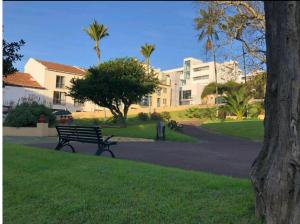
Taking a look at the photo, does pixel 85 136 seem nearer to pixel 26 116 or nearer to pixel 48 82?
pixel 26 116

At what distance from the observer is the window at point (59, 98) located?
62.2 meters

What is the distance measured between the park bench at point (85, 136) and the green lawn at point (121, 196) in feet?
9.45

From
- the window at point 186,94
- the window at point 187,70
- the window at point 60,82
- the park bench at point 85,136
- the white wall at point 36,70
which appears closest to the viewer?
the park bench at point 85,136

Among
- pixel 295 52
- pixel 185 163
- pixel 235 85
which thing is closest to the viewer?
pixel 295 52

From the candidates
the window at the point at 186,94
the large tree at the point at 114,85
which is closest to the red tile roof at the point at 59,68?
the window at the point at 186,94

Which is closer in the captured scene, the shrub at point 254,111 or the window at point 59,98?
the shrub at point 254,111

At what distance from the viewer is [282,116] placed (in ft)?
12.5

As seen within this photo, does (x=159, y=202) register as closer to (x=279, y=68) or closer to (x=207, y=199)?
(x=207, y=199)

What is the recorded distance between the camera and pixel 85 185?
20.4 ft

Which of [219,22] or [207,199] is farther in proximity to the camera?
[219,22]

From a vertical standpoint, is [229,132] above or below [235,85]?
below

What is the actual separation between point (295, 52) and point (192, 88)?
90.4 meters

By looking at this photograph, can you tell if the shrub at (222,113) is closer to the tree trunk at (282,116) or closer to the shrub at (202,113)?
the shrub at (202,113)

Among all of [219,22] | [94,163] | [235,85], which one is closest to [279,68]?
[94,163]
